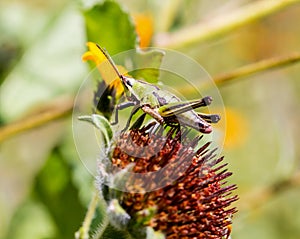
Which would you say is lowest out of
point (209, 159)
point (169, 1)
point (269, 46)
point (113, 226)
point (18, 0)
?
point (113, 226)

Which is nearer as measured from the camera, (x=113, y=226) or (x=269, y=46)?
(x=113, y=226)

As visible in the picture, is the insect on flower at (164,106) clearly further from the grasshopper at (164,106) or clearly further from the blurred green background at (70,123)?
the blurred green background at (70,123)

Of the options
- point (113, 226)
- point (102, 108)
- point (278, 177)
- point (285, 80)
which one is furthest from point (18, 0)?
point (113, 226)

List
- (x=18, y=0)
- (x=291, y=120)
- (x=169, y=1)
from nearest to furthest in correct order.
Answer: (x=169, y=1) < (x=18, y=0) < (x=291, y=120)

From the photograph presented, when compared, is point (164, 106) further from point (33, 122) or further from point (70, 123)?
point (70, 123)

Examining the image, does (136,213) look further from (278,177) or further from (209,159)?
(278,177)

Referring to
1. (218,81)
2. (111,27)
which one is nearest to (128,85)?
(111,27)

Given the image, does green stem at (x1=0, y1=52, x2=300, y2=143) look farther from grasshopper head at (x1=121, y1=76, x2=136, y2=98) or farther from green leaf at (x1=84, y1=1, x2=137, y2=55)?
grasshopper head at (x1=121, y1=76, x2=136, y2=98)
